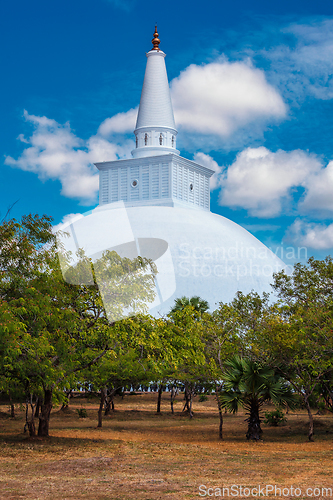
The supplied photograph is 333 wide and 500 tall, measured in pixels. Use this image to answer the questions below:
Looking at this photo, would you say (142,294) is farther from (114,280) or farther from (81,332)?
(81,332)

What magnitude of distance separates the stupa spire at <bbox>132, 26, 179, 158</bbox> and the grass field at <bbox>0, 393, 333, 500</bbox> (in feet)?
95.4

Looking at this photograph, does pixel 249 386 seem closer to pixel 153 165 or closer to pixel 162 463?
pixel 162 463

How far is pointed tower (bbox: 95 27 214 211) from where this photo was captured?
46.5 m

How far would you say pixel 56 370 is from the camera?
1528 cm

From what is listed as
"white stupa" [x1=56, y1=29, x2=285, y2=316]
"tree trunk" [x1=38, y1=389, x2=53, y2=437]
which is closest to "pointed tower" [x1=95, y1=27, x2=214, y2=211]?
"white stupa" [x1=56, y1=29, x2=285, y2=316]

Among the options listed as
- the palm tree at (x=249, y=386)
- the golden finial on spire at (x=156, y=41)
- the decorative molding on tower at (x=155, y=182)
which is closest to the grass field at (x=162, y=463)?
the palm tree at (x=249, y=386)

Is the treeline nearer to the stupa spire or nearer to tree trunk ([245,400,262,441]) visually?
tree trunk ([245,400,262,441])

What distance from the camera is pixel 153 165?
1843 inches

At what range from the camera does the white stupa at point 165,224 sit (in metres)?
37.8

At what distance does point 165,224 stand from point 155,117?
11864mm

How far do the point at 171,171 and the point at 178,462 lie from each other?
34.6 meters

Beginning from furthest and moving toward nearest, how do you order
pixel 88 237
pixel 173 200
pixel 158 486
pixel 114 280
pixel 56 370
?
pixel 173 200 < pixel 88 237 < pixel 114 280 < pixel 56 370 < pixel 158 486

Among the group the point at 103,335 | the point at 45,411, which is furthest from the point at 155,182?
the point at 103,335

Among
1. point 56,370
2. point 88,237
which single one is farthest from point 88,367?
point 88,237
